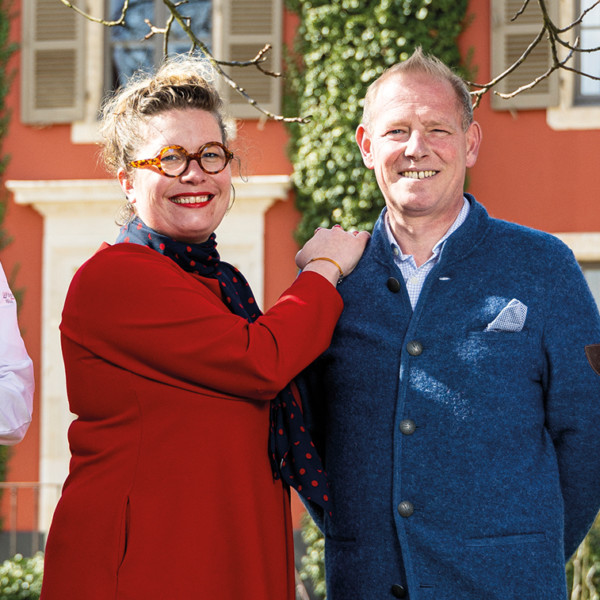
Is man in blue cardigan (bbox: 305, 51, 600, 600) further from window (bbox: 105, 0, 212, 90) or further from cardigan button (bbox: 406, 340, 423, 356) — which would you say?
window (bbox: 105, 0, 212, 90)

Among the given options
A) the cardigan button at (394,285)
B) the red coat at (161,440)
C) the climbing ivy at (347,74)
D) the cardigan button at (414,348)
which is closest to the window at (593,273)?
the climbing ivy at (347,74)

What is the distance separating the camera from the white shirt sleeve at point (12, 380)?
2541 millimetres

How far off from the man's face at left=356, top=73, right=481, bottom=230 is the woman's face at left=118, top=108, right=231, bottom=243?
46 centimetres

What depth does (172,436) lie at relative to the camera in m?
2.41

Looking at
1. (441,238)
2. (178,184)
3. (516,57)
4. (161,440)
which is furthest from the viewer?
(516,57)

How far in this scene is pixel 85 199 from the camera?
8.84 m

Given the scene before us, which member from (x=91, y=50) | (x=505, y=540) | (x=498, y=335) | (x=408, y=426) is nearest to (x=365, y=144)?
(x=498, y=335)

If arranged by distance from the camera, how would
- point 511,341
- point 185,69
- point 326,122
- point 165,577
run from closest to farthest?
point 165,577 → point 511,341 → point 185,69 → point 326,122

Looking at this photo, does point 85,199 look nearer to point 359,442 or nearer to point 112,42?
point 112,42

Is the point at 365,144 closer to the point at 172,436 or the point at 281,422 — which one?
the point at 281,422

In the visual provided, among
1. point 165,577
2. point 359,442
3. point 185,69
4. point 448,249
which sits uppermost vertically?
point 185,69

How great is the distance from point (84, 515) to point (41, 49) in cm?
749

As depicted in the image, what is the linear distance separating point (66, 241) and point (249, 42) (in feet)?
7.71

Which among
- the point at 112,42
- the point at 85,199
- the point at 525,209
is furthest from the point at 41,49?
the point at 525,209
